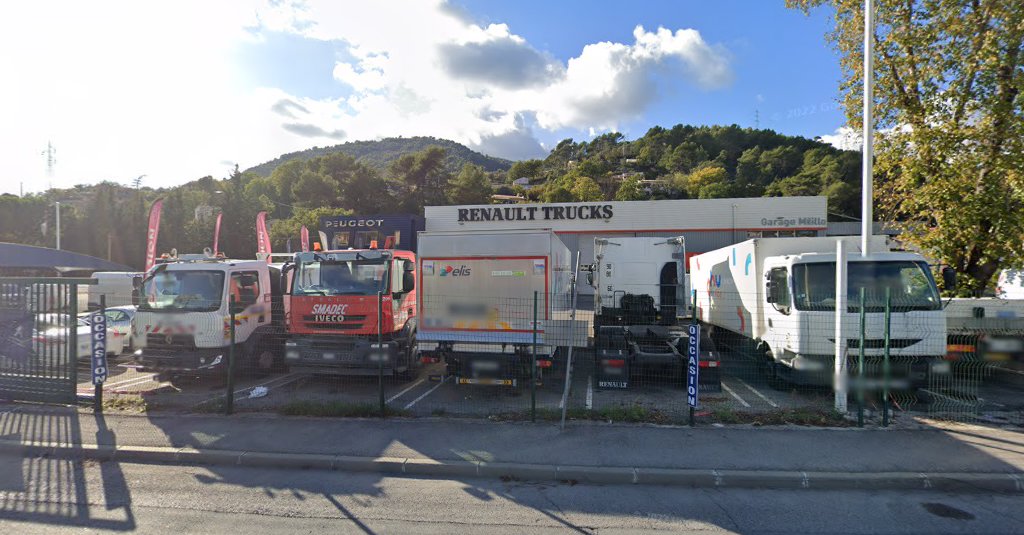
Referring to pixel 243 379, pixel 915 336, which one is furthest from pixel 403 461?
pixel 915 336

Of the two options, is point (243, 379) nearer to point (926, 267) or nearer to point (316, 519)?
point (316, 519)

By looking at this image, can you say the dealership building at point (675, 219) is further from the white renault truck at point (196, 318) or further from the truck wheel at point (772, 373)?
the white renault truck at point (196, 318)

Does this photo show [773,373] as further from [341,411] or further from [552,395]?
[341,411]

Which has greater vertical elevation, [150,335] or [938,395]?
[150,335]

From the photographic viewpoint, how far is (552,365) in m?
8.71

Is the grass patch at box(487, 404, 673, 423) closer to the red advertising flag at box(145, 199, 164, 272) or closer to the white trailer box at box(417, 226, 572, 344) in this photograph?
the white trailer box at box(417, 226, 572, 344)

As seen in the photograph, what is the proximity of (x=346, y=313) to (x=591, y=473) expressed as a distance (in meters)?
5.71

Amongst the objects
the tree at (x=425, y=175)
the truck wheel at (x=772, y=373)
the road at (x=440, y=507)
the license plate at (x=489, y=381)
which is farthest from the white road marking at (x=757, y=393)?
the tree at (x=425, y=175)

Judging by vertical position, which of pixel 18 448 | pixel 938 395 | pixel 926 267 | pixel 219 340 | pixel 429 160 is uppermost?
pixel 429 160

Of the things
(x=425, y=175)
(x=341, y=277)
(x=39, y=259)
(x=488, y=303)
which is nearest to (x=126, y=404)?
(x=341, y=277)

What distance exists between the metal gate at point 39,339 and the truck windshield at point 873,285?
1213cm

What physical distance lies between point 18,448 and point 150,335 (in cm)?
302

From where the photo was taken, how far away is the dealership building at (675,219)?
31.3m

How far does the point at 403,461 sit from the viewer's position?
5.75m
